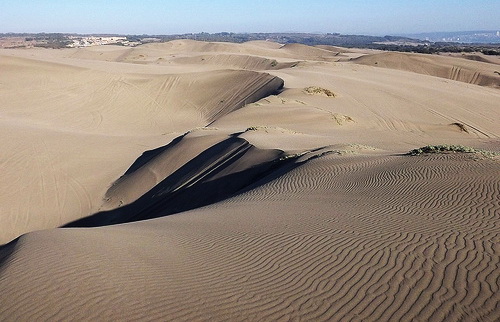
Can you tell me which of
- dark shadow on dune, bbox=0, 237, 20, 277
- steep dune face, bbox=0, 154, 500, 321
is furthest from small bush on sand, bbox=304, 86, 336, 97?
dark shadow on dune, bbox=0, 237, 20, 277

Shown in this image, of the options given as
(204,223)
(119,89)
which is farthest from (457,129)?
(119,89)

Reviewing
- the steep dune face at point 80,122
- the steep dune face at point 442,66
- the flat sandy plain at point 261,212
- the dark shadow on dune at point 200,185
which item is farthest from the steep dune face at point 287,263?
the steep dune face at point 442,66

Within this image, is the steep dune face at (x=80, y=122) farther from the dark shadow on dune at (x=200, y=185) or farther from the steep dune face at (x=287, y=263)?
the steep dune face at (x=287, y=263)

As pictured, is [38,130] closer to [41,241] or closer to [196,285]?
[41,241]

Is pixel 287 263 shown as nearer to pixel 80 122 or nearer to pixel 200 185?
pixel 200 185

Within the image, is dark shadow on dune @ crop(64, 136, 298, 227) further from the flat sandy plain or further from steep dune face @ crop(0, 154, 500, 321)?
steep dune face @ crop(0, 154, 500, 321)
